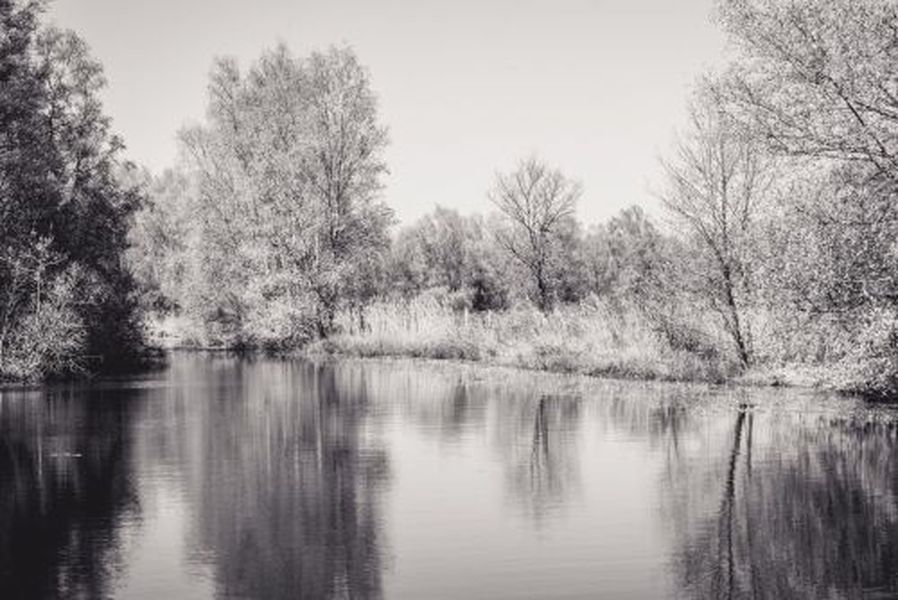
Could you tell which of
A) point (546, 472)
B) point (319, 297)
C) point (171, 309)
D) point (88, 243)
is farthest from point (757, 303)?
point (171, 309)

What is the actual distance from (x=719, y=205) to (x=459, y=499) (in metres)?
15.2

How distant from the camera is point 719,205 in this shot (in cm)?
2445

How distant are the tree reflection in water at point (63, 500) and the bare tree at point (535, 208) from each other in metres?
34.1

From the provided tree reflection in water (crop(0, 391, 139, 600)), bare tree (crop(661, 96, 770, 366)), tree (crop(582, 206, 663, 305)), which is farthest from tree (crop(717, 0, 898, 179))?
tree (crop(582, 206, 663, 305))

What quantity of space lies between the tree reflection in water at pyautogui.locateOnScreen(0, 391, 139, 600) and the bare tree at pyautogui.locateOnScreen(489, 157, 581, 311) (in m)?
34.1

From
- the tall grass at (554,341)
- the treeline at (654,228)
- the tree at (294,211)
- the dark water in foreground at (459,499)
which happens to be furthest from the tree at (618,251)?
the dark water in foreground at (459,499)

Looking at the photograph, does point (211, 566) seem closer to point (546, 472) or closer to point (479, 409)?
point (546, 472)

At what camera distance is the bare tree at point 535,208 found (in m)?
52.0

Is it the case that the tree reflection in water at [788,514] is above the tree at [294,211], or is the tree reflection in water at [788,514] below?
below

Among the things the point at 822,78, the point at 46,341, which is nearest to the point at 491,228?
the point at 46,341

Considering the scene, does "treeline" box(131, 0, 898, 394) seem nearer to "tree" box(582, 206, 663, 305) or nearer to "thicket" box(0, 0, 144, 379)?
"tree" box(582, 206, 663, 305)

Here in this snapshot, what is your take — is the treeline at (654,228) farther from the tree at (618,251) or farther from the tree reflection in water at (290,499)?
the tree reflection in water at (290,499)

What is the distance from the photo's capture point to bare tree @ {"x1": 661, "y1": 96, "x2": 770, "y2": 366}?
905 inches

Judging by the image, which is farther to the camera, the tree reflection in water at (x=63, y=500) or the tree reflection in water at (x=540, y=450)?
the tree reflection in water at (x=540, y=450)
